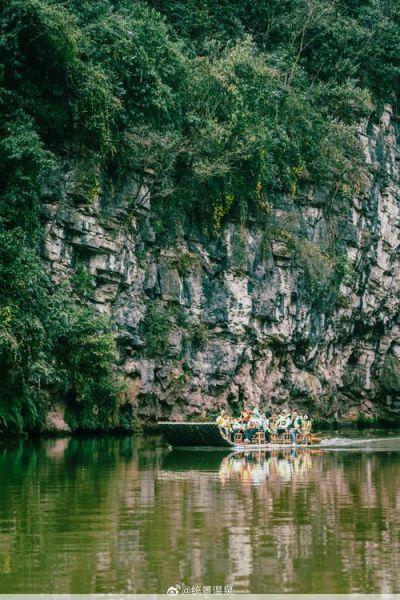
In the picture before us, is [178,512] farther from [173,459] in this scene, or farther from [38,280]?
[38,280]

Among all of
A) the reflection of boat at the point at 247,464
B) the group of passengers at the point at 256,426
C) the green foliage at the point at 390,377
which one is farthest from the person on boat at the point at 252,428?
the green foliage at the point at 390,377

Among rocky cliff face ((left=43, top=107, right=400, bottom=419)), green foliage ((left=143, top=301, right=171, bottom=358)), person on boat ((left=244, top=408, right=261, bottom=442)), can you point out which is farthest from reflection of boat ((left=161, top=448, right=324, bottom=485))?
rocky cliff face ((left=43, top=107, right=400, bottom=419))

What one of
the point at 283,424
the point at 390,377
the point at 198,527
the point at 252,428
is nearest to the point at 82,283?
the point at 252,428

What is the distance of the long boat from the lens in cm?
2805

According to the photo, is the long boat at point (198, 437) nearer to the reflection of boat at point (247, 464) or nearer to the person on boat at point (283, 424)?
the reflection of boat at point (247, 464)

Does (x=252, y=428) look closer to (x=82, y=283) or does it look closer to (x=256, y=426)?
(x=256, y=426)

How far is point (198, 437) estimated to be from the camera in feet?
93.9

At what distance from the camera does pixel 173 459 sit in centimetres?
2483

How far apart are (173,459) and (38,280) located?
28.8 feet

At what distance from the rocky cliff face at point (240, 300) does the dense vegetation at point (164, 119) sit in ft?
3.35

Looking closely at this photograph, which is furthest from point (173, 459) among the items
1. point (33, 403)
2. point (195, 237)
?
point (195, 237)

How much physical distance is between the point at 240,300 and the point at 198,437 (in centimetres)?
1422

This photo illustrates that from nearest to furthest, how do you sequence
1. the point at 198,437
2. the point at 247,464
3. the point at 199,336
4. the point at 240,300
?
the point at 247,464 < the point at 198,437 < the point at 199,336 < the point at 240,300

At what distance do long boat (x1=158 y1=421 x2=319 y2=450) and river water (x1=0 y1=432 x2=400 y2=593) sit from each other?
17.4ft
